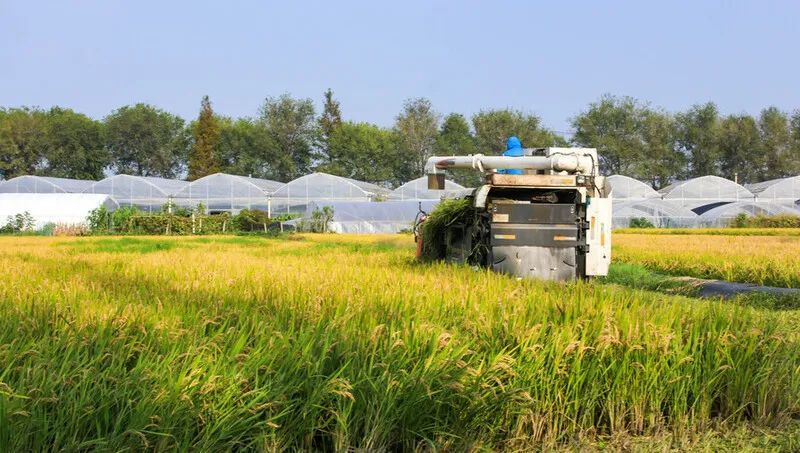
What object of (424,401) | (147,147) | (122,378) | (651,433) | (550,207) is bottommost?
(651,433)

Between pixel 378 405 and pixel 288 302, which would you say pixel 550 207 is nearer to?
pixel 288 302

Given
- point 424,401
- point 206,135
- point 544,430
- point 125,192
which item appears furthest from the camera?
point 206,135

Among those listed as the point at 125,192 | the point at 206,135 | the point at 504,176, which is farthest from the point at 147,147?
the point at 504,176

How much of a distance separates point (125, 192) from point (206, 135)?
71.6 ft

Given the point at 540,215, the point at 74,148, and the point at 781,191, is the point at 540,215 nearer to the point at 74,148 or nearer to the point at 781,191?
the point at 781,191

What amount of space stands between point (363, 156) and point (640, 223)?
2869 cm

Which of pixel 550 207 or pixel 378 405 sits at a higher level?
pixel 550 207

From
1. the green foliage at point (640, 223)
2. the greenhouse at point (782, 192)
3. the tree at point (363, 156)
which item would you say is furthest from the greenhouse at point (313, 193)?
the greenhouse at point (782, 192)

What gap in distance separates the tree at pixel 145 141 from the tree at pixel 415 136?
21491mm

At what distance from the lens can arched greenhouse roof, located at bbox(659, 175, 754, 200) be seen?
143 feet

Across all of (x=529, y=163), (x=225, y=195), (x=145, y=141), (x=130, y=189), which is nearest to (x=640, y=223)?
(x=225, y=195)

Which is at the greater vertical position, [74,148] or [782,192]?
[74,148]

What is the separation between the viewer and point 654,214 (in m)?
39.8

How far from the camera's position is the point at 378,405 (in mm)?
2447
